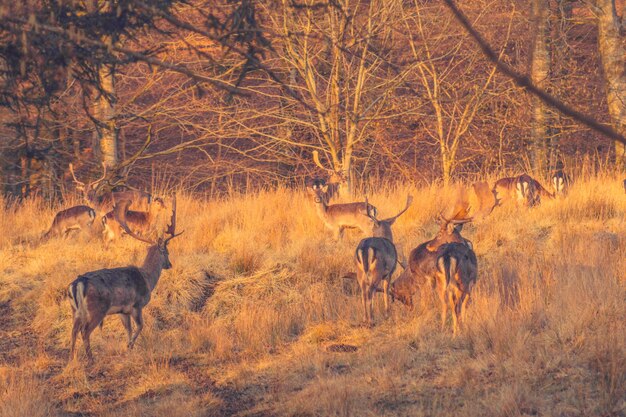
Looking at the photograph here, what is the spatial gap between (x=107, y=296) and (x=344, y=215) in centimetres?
532

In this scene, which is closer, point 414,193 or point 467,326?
point 467,326

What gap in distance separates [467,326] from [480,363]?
2.72 feet

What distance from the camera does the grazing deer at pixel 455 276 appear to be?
8.38 m

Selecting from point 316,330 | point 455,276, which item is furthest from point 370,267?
point 455,276

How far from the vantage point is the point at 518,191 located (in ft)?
49.1

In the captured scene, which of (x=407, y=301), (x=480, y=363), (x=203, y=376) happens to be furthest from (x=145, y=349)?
(x=480, y=363)

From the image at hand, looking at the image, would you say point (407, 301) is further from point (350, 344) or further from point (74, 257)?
point (74, 257)

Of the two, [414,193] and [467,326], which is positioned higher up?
[414,193]

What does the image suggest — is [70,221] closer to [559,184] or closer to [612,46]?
[559,184]

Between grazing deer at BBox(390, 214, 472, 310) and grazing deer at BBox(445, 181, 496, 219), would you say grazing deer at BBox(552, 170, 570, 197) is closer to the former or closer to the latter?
grazing deer at BBox(445, 181, 496, 219)

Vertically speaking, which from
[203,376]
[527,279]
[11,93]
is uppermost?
[11,93]

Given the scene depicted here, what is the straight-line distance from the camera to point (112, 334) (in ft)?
34.2

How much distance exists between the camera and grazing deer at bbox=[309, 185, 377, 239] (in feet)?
43.3

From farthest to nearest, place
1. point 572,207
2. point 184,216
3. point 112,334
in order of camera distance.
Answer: point 184,216 → point 572,207 → point 112,334
